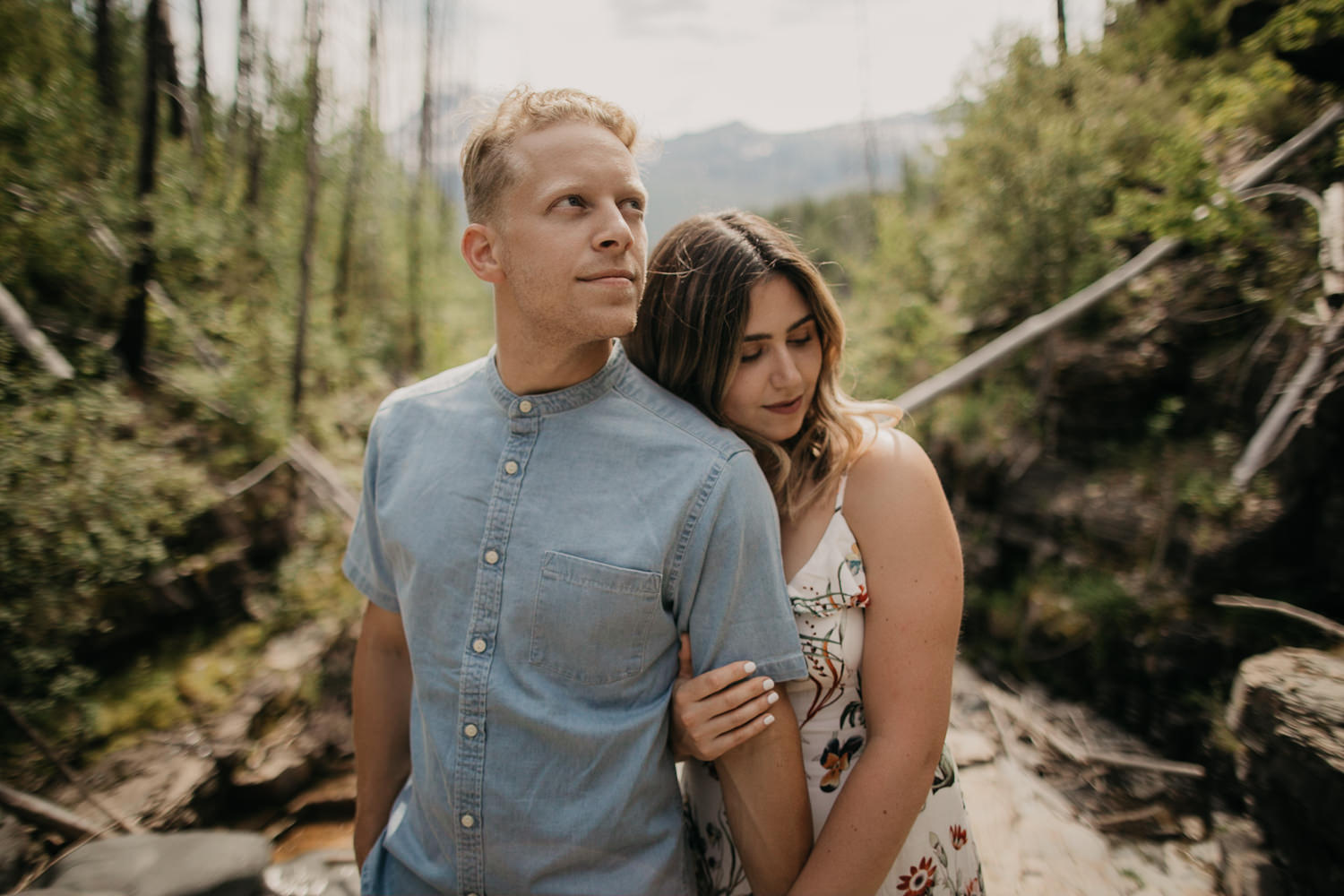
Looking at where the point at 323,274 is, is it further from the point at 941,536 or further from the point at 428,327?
the point at 941,536

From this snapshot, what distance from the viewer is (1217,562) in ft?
15.8

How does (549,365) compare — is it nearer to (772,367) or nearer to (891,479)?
(772,367)

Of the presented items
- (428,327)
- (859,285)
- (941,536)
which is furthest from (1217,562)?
(428,327)

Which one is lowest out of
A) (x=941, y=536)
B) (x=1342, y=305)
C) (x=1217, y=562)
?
(x=1217, y=562)

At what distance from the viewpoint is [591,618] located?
→ 1.30 meters

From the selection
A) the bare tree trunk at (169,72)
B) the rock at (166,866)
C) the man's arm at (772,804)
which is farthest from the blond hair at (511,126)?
the bare tree trunk at (169,72)

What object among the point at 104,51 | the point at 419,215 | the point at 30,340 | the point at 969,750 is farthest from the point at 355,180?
the point at 969,750

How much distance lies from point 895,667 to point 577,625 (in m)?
0.67

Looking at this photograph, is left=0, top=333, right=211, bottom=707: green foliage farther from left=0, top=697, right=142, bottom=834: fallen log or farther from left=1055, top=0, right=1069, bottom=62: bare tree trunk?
left=1055, top=0, right=1069, bottom=62: bare tree trunk

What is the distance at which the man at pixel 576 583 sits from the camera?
51.4 inches

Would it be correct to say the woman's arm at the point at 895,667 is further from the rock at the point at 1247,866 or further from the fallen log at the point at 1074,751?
the fallen log at the point at 1074,751

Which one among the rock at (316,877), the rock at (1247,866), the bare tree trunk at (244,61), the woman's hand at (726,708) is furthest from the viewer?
the bare tree trunk at (244,61)

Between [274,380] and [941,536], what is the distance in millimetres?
7923

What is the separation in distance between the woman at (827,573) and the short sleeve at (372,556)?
714 mm
